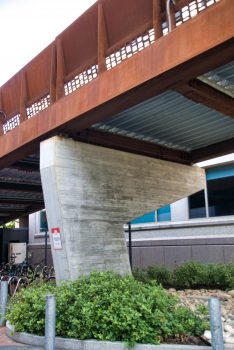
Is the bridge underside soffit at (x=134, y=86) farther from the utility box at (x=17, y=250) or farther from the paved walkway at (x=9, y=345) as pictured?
the utility box at (x=17, y=250)

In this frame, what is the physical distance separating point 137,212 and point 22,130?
408 centimetres

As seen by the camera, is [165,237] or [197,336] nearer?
[197,336]

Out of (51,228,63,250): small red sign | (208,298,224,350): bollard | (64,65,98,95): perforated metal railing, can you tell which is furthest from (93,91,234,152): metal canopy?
(208,298,224,350): bollard

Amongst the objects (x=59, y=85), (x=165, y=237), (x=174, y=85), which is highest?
(x=59, y=85)

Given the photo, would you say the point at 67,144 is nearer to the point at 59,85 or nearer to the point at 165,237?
the point at 59,85

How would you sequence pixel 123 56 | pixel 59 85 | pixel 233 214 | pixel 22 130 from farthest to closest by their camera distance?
pixel 233 214
pixel 22 130
pixel 59 85
pixel 123 56

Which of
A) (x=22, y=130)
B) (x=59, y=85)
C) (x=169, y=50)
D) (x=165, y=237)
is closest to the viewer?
(x=169, y=50)

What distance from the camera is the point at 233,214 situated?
13898 millimetres

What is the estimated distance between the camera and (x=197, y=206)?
50.5 feet

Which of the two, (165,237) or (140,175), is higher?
(140,175)

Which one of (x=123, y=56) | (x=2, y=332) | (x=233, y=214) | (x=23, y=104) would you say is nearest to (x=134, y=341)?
(x=2, y=332)

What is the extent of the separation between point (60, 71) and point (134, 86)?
2.96 m

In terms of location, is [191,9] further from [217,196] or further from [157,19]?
[217,196]

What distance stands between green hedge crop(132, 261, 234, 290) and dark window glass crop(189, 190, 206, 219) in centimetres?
468
